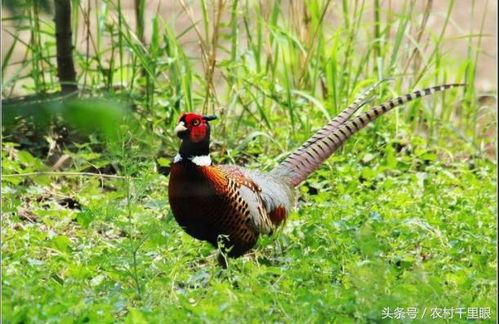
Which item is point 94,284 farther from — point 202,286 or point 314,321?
point 314,321

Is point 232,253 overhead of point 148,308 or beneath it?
beneath

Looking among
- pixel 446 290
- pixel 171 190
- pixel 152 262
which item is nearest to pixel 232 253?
pixel 171 190

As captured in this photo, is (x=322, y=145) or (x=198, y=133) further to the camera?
(x=322, y=145)

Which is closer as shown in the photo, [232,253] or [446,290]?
[446,290]

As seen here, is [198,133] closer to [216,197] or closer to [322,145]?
[216,197]

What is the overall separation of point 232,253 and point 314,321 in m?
1.46

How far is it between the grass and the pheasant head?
196mm

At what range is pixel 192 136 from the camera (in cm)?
451

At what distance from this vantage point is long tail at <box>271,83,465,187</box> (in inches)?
197

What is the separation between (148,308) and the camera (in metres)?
3.30

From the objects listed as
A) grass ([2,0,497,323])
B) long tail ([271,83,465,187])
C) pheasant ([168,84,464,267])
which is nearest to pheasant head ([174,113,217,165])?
pheasant ([168,84,464,267])

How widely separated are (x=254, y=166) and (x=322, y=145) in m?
0.90

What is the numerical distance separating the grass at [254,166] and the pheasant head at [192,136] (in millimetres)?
196

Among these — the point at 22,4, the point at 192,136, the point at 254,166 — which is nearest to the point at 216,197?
the point at 192,136
